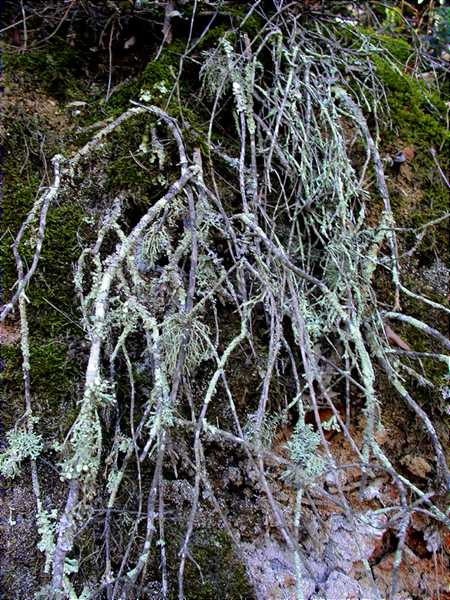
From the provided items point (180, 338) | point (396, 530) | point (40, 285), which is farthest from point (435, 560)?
point (40, 285)

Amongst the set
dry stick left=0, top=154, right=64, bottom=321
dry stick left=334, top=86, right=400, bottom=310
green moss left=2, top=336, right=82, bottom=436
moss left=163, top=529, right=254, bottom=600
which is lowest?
moss left=163, top=529, right=254, bottom=600

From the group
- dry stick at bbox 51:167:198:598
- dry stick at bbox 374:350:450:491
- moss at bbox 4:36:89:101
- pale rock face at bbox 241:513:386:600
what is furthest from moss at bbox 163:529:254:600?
moss at bbox 4:36:89:101

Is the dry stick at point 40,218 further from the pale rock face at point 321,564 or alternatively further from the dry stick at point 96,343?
the pale rock face at point 321,564

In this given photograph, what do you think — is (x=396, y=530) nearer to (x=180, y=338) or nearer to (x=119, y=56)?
(x=180, y=338)

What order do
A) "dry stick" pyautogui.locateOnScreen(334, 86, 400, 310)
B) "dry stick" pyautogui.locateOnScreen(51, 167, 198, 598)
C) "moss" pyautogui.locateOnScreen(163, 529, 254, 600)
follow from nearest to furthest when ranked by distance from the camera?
"dry stick" pyautogui.locateOnScreen(51, 167, 198, 598)
"moss" pyautogui.locateOnScreen(163, 529, 254, 600)
"dry stick" pyautogui.locateOnScreen(334, 86, 400, 310)

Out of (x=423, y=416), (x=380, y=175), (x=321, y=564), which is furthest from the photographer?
(x=380, y=175)

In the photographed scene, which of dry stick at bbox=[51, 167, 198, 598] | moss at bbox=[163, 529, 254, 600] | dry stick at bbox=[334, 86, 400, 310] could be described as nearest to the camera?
dry stick at bbox=[51, 167, 198, 598]

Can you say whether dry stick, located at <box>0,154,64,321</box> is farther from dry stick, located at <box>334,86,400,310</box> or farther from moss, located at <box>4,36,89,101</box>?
dry stick, located at <box>334,86,400,310</box>

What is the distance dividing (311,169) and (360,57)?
0.69 m

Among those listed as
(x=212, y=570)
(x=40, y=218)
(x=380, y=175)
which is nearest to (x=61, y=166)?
(x=40, y=218)

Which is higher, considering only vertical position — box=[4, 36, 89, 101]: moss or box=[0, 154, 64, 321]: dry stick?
box=[4, 36, 89, 101]: moss

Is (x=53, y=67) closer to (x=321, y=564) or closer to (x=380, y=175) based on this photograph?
(x=380, y=175)

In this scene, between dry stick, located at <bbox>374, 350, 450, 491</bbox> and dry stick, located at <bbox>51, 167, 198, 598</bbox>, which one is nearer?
dry stick, located at <bbox>51, 167, 198, 598</bbox>

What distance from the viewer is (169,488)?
4.02ft
